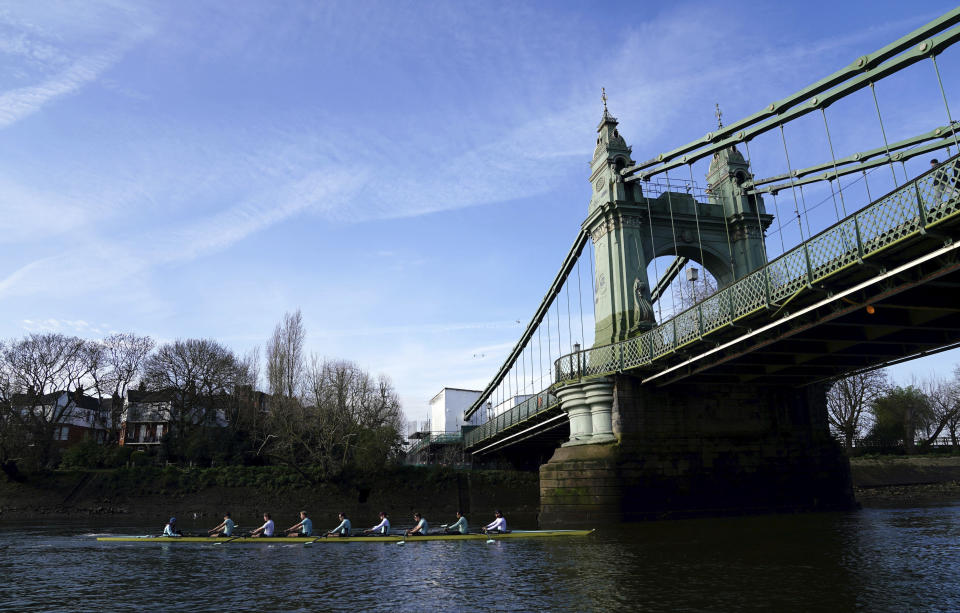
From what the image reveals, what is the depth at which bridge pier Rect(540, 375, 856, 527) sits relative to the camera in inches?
890

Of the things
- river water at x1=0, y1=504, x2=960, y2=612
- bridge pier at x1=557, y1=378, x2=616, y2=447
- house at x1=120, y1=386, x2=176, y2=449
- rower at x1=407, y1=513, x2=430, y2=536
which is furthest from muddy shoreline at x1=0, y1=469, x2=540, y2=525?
river water at x1=0, y1=504, x2=960, y2=612

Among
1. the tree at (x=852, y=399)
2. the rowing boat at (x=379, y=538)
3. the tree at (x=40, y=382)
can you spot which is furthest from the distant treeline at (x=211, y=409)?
the tree at (x=852, y=399)

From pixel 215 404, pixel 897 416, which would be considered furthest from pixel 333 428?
pixel 897 416

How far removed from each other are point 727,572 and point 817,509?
50.0ft

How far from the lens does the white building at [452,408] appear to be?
7488cm

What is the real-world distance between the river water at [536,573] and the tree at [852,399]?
30.7 meters

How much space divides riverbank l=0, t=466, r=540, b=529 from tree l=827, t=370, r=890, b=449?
2540 cm

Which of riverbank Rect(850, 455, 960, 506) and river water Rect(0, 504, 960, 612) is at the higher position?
riverbank Rect(850, 455, 960, 506)

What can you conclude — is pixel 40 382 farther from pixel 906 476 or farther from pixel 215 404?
pixel 906 476

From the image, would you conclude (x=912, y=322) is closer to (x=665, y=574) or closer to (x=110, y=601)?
(x=665, y=574)

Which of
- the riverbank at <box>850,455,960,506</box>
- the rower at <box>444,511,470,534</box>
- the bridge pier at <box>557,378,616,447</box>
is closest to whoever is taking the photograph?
the rower at <box>444,511,470,534</box>

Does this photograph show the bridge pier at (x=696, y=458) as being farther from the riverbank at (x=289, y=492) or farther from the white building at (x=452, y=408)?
the white building at (x=452, y=408)

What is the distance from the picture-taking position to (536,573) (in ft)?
42.8

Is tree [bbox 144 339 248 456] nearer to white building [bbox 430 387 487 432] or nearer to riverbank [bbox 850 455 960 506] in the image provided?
white building [bbox 430 387 487 432]
